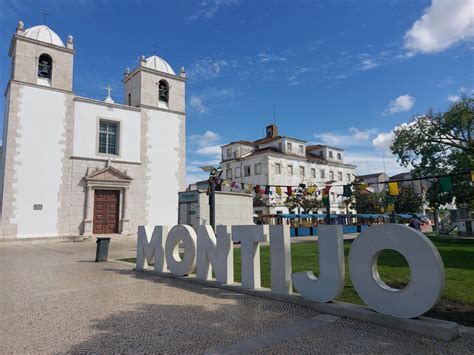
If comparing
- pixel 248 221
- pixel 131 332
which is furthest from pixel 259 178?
pixel 131 332

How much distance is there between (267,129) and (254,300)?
1767 inches

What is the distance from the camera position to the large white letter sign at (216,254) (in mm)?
7227

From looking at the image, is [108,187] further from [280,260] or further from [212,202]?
[280,260]

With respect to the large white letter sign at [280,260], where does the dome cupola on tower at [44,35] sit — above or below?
above

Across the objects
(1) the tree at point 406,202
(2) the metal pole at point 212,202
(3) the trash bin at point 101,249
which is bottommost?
(3) the trash bin at point 101,249

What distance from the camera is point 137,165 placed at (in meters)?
24.5

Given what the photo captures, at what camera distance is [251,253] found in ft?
22.3

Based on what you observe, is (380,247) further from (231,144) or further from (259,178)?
(231,144)

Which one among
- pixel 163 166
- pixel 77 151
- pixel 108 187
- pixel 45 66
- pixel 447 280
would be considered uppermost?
pixel 45 66

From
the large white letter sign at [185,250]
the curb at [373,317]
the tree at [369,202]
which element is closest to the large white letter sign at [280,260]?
the curb at [373,317]

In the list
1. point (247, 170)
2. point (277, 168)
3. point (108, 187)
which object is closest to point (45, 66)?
point (108, 187)

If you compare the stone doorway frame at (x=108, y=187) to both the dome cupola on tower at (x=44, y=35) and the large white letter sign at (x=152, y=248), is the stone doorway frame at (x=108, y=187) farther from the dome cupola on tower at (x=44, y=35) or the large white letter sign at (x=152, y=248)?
the large white letter sign at (x=152, y=248)

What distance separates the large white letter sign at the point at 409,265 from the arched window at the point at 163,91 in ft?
79.6

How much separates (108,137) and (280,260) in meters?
20.7
